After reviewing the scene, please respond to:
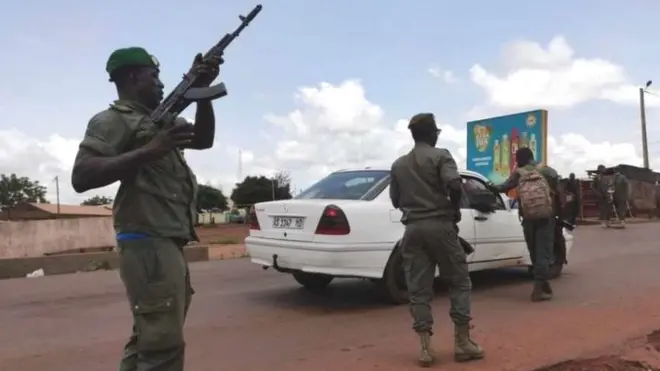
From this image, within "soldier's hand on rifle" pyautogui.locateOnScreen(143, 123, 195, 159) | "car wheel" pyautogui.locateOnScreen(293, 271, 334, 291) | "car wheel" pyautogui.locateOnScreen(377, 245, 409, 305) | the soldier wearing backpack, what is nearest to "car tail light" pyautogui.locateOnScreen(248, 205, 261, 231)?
"car wheel" pyautogui.locateOnScreen(293, 271, 334, 291)

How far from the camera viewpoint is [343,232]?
6695 millimetres

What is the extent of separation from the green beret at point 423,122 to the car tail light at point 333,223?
1.94 metres

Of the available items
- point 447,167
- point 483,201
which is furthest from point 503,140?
point 447,167

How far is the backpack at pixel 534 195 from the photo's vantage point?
7.15 meters

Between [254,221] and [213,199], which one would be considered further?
[213,199]

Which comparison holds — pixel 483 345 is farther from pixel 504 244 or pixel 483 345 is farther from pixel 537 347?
pixel 504 244

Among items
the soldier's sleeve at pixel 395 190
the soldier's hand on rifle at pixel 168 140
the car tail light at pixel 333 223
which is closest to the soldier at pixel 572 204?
the car tail light at pixel 333 223

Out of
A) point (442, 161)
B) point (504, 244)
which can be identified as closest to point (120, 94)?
point (442, 161)

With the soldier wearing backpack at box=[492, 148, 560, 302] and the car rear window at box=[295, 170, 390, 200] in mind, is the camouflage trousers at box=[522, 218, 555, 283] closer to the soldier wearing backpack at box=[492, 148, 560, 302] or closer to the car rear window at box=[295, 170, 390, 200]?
the soldier wearing backpack at box=[492, 148, 560, 302]

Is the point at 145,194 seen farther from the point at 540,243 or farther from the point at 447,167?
the point at 540,243

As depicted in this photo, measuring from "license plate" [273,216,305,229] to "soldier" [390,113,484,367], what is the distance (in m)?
2.16

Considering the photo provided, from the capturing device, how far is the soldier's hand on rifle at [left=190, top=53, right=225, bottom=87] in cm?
284

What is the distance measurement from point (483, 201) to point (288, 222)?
2541mm

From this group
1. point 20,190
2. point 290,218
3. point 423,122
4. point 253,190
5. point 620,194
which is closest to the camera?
point 423,122
